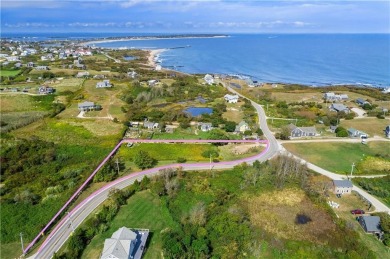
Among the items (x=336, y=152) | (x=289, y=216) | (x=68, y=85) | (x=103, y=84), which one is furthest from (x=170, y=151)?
(x=68, y=85)

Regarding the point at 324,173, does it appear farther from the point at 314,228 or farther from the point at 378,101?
the point at 378,101

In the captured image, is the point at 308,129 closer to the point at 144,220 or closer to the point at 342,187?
the point at 342,187

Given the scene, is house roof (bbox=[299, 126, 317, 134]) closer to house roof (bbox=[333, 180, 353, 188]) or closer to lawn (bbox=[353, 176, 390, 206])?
lawn (bbox=[353, 176, 390, 206])

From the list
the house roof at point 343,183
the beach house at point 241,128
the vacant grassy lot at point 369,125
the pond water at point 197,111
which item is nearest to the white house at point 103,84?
the pond water at point 197,111

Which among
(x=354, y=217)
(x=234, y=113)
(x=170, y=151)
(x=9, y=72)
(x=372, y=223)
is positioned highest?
(x=9, y=72)

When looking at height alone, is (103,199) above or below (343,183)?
below

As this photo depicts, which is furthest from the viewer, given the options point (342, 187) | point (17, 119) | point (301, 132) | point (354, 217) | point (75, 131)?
point (17, 119)

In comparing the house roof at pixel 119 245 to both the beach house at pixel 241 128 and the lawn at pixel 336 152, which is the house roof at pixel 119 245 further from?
the beach house at pixel 241 128
